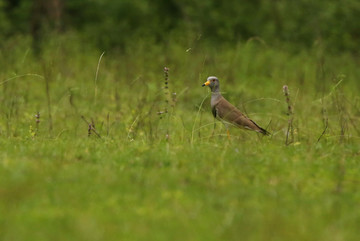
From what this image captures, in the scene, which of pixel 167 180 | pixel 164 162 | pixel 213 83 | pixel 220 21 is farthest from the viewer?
pixel 220 21

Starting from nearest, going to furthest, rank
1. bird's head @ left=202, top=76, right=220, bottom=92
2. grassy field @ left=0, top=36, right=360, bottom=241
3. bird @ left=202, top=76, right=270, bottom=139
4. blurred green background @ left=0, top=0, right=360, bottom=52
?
1. grassy field @ left=0, top=36, right=360, bottom=241
2. bird @ left=202, top=76, right=270, bottom=139
3. bird's head @ left=202, top=76, right=220, bottom=92
4. blurred green background @ left=0, top=0, right=360, bottom=52

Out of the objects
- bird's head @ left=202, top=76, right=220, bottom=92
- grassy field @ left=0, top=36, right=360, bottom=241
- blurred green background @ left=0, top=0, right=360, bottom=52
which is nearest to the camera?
grassy field @ left=0, top=36, right=360, bottom=241

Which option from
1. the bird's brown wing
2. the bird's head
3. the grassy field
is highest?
the bird's head

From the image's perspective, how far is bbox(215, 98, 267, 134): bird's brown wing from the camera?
30.0ft

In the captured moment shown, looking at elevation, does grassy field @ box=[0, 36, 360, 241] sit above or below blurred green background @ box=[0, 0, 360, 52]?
below

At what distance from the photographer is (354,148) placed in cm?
874

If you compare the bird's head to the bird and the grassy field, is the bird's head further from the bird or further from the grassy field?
the grassy field

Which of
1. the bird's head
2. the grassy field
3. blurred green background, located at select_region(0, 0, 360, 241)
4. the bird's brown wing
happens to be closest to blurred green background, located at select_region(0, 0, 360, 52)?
blurred green background, located at select_region(0, 0, 360, 241)

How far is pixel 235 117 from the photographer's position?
30.2 ft

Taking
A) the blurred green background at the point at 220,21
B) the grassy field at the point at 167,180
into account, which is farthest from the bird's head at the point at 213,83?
the blurred green background at the point at 220,21

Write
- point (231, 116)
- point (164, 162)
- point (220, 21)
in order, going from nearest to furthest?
1. point (164, 162)
2. point (231, 116)
3. point (220, 21)

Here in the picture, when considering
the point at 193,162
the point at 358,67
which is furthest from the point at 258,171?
the point at 358,67

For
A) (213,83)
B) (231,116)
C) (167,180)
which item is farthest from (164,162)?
(213,83)

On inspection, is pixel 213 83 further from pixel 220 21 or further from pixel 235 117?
pixel 220 21
